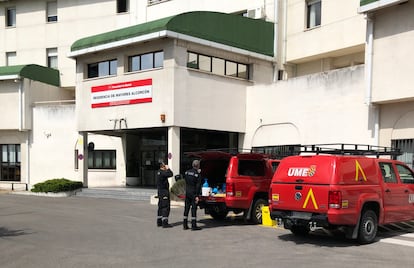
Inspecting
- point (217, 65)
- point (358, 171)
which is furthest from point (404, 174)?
point (217, 65)

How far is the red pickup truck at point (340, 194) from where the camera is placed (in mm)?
9422

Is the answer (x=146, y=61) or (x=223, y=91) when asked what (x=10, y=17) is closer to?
(x=146, y=61)

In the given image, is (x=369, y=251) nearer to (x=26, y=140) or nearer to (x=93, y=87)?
(x=93, y=87)

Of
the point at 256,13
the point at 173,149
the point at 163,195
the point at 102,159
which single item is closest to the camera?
the point at 163,195

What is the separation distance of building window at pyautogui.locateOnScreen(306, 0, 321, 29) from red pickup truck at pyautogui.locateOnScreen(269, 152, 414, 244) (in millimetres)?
15790

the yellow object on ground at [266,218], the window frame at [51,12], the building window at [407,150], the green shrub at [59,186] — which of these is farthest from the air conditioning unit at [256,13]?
the window frame at [51,12]

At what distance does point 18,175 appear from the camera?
103ft

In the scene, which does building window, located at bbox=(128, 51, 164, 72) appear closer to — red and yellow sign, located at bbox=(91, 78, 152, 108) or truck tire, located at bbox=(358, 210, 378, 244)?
red and yellow sign, located at bbox=(91, 78, 152, 108)

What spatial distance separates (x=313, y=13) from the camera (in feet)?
82.8

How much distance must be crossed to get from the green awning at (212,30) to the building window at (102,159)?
25.2 feet

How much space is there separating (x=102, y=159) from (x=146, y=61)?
395 inches

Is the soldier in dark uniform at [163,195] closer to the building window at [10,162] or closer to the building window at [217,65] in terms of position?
the building window at [217,65]

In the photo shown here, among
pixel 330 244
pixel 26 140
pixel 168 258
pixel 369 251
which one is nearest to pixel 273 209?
pixel 330 244

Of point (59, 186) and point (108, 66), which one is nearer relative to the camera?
point (108, 66)
